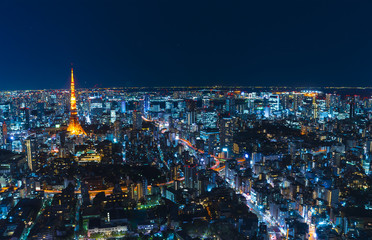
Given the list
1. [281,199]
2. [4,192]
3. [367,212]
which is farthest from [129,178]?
[367,212]

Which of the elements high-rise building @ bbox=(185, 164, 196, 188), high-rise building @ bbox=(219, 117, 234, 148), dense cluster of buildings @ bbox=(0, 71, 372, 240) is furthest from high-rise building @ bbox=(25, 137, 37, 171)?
high-rise building @ bbox=(219, 117, 234, 148)

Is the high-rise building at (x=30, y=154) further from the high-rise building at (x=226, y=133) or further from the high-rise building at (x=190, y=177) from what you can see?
the high-rise building at (x=226, y=133)

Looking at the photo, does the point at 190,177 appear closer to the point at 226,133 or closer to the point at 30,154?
the point at 226,133

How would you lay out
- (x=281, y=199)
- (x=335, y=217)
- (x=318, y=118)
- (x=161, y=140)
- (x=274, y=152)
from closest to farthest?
(x=335, y=217) < (x=281, y=199) < (x=274, y=152) < (x=161, y=140) < (x=318, y=118)

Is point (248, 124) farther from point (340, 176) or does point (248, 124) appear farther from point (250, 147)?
point (340, 176)

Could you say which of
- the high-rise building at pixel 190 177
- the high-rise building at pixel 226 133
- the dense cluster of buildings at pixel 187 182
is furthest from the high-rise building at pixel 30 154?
the high-rise building at pixel 226 133

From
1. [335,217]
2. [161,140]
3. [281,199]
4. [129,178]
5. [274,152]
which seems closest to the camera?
[335,217]

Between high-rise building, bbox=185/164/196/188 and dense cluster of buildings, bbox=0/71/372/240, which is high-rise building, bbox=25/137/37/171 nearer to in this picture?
dense cluster of buildings, bbox=0/71/372/240

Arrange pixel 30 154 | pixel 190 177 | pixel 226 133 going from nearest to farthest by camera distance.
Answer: pixel 190 177 < pixel 30 154 < pixel 226 133

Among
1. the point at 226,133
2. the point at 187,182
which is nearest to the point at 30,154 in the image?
the point at 187,182

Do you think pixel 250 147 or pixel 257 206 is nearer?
pixel 257 206
